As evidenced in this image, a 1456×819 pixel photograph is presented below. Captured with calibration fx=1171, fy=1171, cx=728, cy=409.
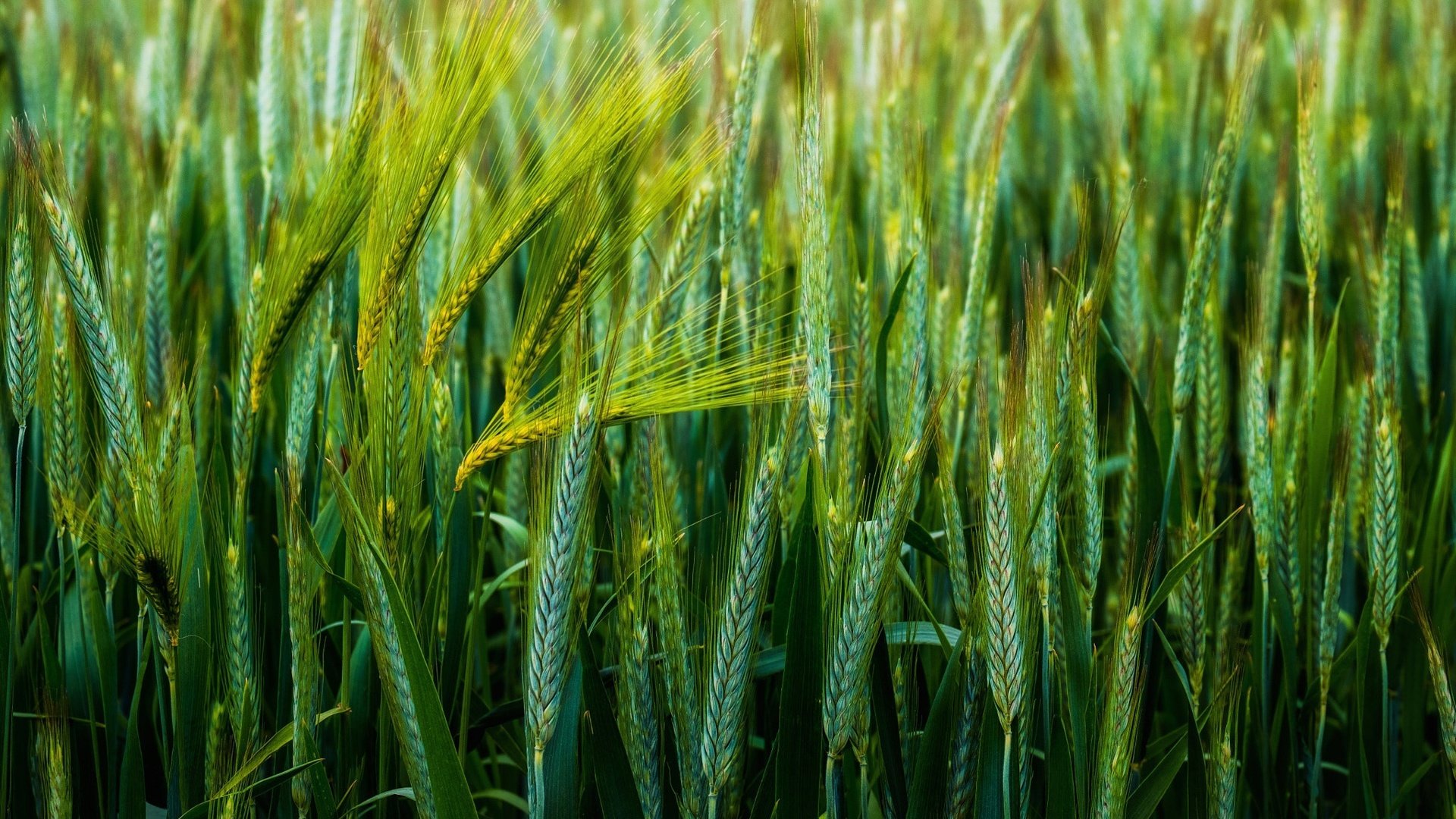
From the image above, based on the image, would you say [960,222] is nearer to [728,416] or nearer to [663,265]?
[728,416]

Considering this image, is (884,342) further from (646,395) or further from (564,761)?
(564,761)

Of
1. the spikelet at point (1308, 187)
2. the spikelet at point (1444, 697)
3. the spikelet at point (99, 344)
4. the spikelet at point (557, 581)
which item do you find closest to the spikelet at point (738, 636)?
the spikelet at point (557, 581)

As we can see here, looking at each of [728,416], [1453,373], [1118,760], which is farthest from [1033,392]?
[1453,373]

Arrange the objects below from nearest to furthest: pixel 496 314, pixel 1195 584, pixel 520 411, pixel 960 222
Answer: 1. pixel 520 411
2. pixel 1195 584
3. pixel 496 314
4. pixel 960 222

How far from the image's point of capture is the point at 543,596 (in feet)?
2.60

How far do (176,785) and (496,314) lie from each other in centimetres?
73

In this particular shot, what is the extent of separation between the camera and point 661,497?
897 millimetres

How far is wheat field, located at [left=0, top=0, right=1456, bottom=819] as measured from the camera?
2.82 feet

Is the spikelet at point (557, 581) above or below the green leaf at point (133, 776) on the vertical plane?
above

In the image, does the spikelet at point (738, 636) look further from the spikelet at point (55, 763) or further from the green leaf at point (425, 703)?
the spikelet at point (55, 763)

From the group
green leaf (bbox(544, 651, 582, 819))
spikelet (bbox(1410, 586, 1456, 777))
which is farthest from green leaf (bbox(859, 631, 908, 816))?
spikelet (bbox(1410, 586, 1456, 777))

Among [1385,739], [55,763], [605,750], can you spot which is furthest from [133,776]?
[1385,739]

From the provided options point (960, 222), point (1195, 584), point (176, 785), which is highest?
point (960, 222)

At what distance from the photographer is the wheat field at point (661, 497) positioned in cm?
86
